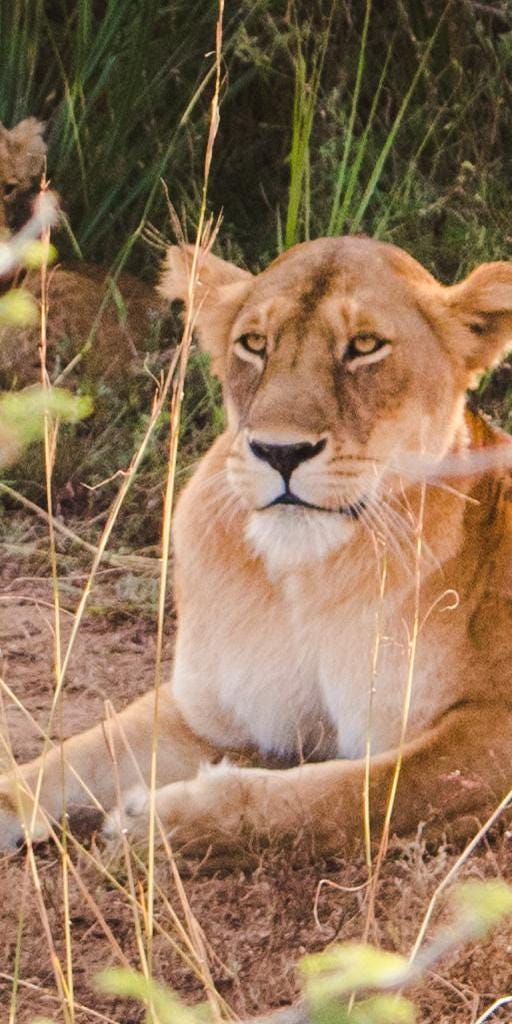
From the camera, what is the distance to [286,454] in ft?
9.27

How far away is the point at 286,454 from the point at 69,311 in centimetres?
280

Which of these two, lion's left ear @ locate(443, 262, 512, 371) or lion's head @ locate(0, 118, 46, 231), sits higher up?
lion's left ear @ locate(443, 262, 512, 371)

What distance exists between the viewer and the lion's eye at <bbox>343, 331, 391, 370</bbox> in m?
3.02

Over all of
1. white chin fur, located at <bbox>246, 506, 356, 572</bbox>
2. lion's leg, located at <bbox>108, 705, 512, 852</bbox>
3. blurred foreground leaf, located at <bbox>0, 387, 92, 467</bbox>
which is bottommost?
lion's leg, located at <bbox>108, 705, 512, 852</bbox>

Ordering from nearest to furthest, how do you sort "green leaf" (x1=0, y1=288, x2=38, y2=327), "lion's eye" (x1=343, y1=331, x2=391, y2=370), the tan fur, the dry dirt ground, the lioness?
"green leaf" (x1=0, y1=288, x2=38, y2=327) → the dry dirt ground → the lioness → "lion's eye" (x1=343, y1=331, x2=391, y2=370) → the tan fur

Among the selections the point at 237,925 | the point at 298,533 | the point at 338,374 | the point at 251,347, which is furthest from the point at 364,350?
the point at 237,925

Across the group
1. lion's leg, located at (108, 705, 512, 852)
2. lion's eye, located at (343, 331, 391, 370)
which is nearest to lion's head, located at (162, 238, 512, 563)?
lion's eye, located at (343, 331, 391, 370)

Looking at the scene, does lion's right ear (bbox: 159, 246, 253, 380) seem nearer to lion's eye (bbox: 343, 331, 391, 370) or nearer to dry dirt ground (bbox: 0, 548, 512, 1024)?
lion's eye (bbox: 343, 331, 391, 370)

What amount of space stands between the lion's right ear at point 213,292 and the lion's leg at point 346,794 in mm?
780

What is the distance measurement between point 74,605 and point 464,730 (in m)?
1.54

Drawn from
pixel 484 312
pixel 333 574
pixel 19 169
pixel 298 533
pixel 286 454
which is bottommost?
pixel 19 169

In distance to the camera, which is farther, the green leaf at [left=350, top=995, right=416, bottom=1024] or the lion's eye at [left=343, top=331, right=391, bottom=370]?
the lion's eye at [left=343, top=331, right=391, bottom=370]

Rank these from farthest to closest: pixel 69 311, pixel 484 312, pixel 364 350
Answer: pixel 69 311 < pixel 484 312 < pixel 364 350

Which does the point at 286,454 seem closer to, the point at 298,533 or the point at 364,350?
the point at 298,533
